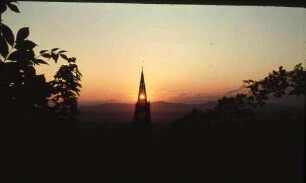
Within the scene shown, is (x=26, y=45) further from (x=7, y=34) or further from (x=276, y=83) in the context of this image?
(x=276, y=83)

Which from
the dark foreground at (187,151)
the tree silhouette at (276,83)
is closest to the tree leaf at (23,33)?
the dark foreground at (187,151)

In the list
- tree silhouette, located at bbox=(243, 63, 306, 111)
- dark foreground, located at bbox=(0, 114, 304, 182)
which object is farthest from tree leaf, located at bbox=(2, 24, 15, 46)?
tree silhouette, located at bbox=(243, 63, 306, 111)

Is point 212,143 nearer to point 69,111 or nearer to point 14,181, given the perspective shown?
point 69,111

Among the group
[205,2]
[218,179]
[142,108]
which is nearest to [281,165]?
[218,179]

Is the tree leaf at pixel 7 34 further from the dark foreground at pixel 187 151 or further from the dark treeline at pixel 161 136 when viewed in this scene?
the dark foreground at pixel 187 151

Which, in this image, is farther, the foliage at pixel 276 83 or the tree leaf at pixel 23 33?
the foliage at pixel 276 83

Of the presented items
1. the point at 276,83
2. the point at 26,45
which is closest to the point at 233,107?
the point at 276,83

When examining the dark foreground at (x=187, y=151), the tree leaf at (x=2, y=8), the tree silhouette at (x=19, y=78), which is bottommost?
the dark foreground at (x=187, y=151)

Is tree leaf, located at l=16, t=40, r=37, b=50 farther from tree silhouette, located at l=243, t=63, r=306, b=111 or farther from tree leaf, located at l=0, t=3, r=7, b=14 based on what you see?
tree silhouette, located at l=243, t=63, r=306, b=111
